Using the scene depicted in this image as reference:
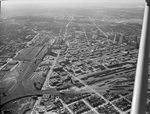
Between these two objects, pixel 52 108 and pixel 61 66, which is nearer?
pixel 52 108

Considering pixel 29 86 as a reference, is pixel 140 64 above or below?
above

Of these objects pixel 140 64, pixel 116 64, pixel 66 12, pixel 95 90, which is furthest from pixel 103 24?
pixel 140 64

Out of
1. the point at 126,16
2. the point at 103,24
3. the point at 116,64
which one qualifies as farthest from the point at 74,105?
the point at 126,16

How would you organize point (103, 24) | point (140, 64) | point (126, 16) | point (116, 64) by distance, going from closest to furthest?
point (140, 64) < point (116, 64) < point (103, 24) < point (126, 16)

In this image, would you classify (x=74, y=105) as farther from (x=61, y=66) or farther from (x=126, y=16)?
(x=126, y=16)

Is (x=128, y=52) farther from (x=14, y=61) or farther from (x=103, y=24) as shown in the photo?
(x=103, y=24)

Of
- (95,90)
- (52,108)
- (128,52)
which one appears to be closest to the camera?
(52,108)
